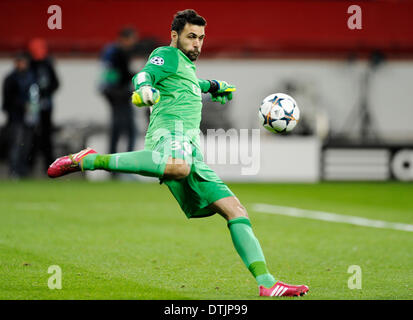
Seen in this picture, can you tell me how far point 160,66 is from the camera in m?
5.81

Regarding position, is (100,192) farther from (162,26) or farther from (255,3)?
(255,3)

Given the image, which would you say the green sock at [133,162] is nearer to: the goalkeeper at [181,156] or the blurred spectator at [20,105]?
the goalkeeper at [181,156]

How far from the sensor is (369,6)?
23703 mm

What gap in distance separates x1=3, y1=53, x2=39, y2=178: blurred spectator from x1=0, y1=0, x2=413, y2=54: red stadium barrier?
19.7 ft

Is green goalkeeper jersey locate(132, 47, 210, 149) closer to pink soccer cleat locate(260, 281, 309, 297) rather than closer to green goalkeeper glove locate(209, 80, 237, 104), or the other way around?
green goalkeeper glove locate(209, 80, 237, 104)

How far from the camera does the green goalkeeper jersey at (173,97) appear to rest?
5855 millimetres

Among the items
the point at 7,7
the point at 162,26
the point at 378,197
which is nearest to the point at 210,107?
the point at 162,26

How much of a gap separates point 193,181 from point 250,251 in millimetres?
631

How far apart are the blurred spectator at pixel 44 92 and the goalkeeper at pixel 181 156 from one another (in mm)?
11037

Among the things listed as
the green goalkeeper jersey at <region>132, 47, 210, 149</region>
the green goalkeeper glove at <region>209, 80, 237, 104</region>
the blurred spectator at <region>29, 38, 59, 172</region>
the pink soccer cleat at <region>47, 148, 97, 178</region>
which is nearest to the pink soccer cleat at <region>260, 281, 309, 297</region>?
the green goalkeeper jersey at <region>132, 47, 210, 149</region>

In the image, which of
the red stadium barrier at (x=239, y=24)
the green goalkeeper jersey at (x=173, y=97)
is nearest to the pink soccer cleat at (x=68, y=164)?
the green goalkeeper jersey at (x=173, y=97)

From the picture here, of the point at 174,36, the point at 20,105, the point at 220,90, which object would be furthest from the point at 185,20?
the point at 20,105

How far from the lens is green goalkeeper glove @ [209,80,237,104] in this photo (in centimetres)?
654

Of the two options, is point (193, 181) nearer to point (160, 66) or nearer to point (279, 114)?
point (160, 66)
